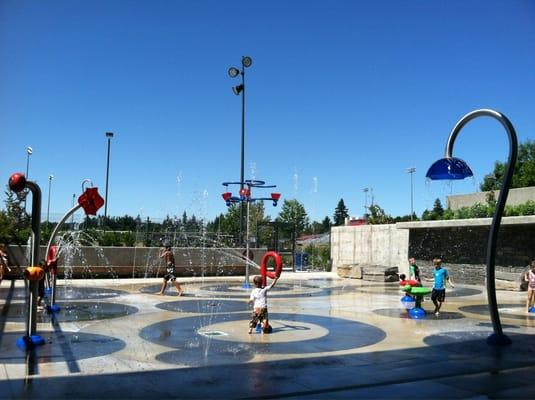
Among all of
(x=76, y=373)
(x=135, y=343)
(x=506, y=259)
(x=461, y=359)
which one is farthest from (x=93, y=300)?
(x=506, y=259)

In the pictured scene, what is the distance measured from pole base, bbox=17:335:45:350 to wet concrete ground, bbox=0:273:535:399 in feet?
0.39

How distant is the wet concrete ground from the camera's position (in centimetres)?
673

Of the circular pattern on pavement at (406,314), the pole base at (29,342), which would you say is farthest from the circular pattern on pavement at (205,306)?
the pole base at (29,342)

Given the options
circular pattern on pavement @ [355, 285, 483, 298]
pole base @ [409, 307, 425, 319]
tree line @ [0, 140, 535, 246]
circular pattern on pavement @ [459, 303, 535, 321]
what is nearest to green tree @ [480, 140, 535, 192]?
tree line @ [0, 140, 535, 246]

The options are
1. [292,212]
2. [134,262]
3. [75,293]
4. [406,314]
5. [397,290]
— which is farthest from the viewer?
[292,212]

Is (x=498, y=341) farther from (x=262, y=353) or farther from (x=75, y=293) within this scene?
(x=75, y=293)

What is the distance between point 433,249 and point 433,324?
14873 millimetres

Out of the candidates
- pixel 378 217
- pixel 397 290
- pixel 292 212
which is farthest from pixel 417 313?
pixel 292 212

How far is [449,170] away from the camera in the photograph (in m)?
10.3

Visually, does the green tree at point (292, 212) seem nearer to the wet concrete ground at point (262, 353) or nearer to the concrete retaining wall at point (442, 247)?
the concrete retaining wall at point (442, 247)

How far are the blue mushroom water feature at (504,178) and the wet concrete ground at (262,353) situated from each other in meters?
0.40

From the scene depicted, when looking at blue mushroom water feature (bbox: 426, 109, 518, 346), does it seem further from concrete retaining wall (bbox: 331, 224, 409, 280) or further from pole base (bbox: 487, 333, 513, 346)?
concrete retaining wall (bbox: 331, 224, 409, 280)

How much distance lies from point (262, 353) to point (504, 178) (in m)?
5.40

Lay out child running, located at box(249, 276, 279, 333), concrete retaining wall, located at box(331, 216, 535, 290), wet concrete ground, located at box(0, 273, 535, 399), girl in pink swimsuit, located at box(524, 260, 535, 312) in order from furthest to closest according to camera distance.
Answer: concrete retaining wall, located at box(331, 216, 535, 290) → girl in pink swimsuit, located at box(524, 260, 535, 312) → child running, located at box(249, 276, 279, 333) → wet concrete ground, located at box(0, 273, 535, 399)
